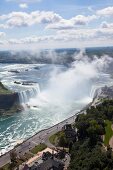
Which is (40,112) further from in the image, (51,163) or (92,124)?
(51,163)

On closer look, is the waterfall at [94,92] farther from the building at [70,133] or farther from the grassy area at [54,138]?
the building at [70,133]

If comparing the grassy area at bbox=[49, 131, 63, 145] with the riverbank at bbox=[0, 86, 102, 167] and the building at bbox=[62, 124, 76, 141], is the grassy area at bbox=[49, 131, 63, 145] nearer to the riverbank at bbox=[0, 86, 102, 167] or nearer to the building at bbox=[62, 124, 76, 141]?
the riverbank at bbox=[0, 86, 102, 167]

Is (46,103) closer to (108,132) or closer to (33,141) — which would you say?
(33,141)

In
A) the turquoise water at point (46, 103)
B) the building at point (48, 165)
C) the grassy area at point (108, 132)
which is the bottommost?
the turquoise water at point (46, 103)

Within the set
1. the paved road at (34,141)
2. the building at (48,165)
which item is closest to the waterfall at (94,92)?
the paved road at (34,141)

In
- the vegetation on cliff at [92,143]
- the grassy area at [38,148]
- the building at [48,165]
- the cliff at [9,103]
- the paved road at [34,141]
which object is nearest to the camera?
the vegetation on cliff at [92,143]

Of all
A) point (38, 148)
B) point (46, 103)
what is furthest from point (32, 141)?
point (46, 103)
